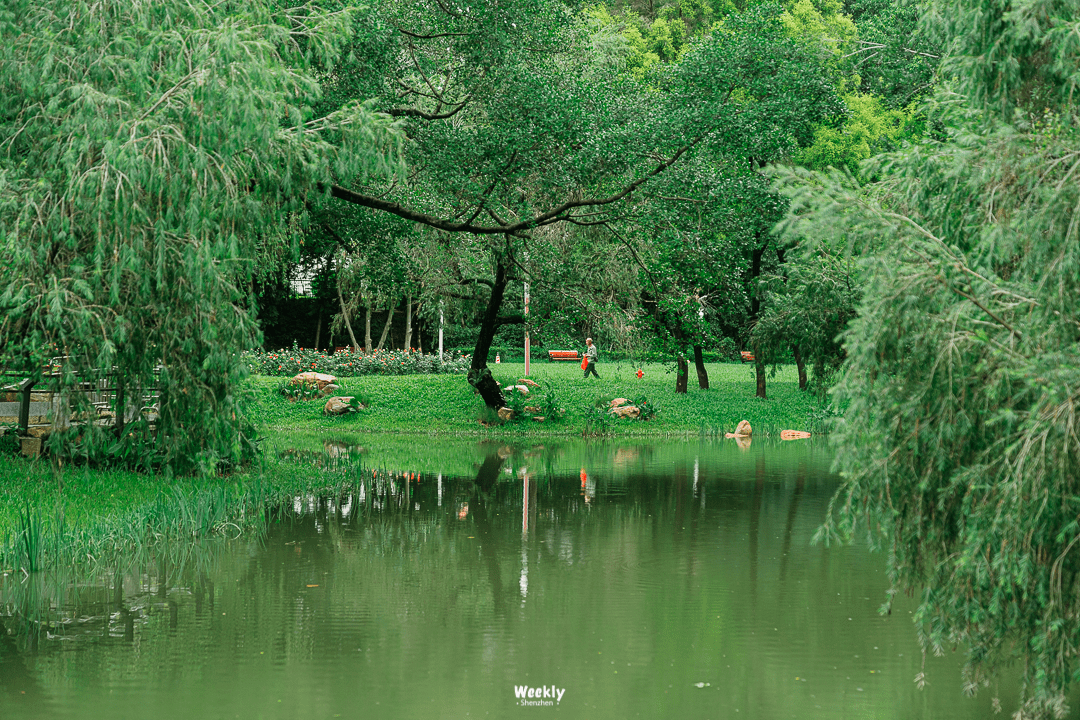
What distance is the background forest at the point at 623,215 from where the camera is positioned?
5609 mm

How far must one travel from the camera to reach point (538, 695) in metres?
6.73

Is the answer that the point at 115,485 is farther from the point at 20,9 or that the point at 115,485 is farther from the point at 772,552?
the point at 772,552

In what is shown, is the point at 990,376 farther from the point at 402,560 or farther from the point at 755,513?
the point at 755,513

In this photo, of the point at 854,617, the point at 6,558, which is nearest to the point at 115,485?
the point at 6,558

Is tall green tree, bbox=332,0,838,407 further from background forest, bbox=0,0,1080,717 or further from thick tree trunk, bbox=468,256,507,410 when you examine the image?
thick tree trunk, bbox=468,256,507,410

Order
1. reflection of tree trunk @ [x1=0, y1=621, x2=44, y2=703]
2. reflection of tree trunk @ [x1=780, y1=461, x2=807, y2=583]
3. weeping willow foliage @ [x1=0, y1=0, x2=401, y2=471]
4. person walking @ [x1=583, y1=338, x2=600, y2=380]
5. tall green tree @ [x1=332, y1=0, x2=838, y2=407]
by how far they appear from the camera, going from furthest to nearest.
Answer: person walking @ [x1=583, y1=338, x2=600, y2=380] < tall green tree @ [x1=332, y1=0, x2=838, y2=407] < reflection of tree trunk @ [x1=780, y1=461, x2=807, y2=583] < weeping willow foliage @ [x1=0, y1=0, x2=401, y2=471] < reflection of tree trunk @ [x1=0, y1=621, x2=44, y2=703]

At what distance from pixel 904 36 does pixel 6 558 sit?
21.6 meters

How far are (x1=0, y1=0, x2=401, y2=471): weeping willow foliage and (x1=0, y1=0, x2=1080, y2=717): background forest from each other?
41 millimetres

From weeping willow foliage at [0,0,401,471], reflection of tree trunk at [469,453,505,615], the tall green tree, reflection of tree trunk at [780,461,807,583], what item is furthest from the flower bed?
weeping willow foliage at [0,0,401,471]

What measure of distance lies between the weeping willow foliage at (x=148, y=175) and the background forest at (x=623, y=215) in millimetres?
41

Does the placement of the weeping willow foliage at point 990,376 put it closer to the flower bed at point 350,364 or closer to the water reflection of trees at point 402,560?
the water reflection of trees at point 402,560

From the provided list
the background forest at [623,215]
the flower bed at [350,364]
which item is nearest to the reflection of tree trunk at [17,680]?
the background forest at [623,215]

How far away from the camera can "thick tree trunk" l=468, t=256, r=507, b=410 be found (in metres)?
24.5

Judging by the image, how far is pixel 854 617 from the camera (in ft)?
28.7
